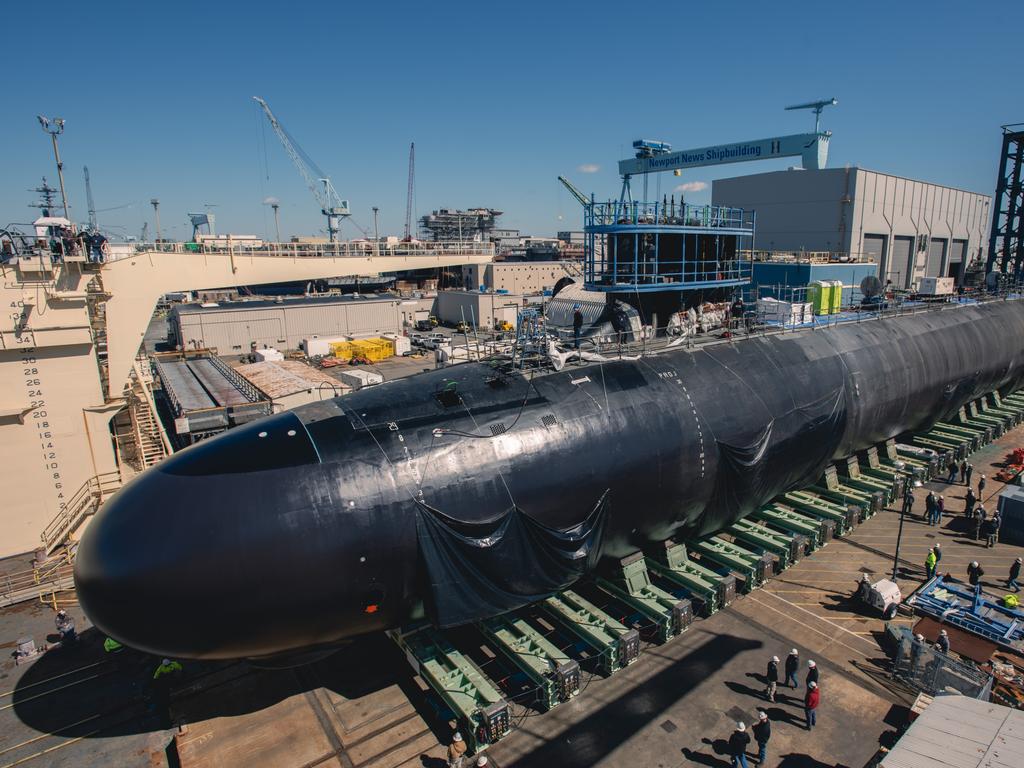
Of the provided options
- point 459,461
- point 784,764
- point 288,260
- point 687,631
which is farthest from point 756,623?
point 288,260

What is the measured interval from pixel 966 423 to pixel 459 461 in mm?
30152

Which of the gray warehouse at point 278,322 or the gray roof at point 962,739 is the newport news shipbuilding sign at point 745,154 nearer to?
the gray roof at point 962,739

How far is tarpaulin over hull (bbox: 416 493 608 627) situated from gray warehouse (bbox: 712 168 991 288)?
164 ft

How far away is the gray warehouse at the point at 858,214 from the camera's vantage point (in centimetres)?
5156

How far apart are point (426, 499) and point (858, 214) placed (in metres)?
53.9

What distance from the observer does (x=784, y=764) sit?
11.3m

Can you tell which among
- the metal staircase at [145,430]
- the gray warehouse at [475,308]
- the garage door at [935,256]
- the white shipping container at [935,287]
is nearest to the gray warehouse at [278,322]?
the gray warehouse at [475,308]

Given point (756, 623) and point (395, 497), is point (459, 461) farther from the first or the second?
point (756, 623)

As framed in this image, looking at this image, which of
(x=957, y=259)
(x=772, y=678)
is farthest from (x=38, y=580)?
(x=957, y=259)

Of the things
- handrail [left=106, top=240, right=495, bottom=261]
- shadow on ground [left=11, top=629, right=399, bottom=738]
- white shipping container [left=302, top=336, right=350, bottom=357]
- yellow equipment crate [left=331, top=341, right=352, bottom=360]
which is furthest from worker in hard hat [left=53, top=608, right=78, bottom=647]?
white shipping container [left=302, top=336, right=350, bottom=357]

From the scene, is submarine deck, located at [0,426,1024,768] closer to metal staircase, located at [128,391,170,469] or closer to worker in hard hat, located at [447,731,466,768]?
worker in hard hat, located at [447,731,466,768]

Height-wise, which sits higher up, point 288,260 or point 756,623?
point 288,260

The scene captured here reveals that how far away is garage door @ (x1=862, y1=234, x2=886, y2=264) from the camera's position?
54094 millimetres

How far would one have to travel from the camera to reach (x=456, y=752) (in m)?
11.4
